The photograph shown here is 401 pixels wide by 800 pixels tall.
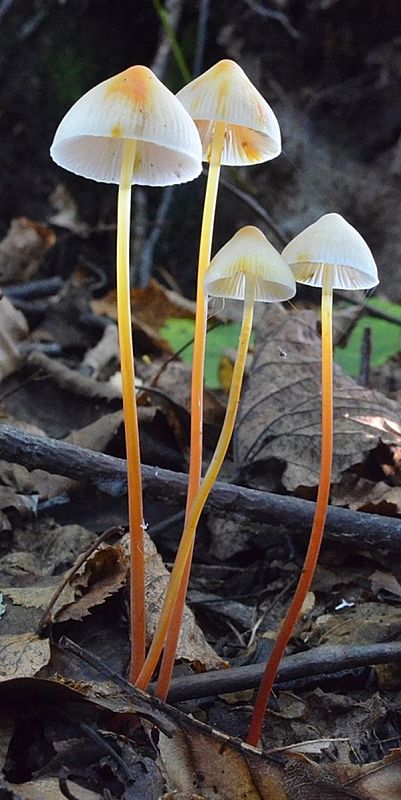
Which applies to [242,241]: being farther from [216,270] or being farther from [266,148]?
[266,148]

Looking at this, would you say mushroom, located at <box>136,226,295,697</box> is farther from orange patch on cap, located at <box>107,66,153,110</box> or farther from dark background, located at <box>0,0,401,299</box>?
dark background, located at <box>0,0,401,299</box>

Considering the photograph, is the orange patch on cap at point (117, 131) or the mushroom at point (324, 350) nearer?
the orange patch on cap at point (117, 131)

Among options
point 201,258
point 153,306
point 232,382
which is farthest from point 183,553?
point 153,306

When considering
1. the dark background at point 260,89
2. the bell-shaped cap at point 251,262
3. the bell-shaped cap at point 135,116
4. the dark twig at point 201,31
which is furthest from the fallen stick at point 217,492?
the dark twig at point 201,31

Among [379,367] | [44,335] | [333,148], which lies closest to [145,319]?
[44,335]

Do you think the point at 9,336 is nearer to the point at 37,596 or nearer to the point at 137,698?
the point at 37,596

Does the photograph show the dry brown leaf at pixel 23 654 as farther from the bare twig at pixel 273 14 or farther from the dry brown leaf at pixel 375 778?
the bare twig at pixel 273 14
